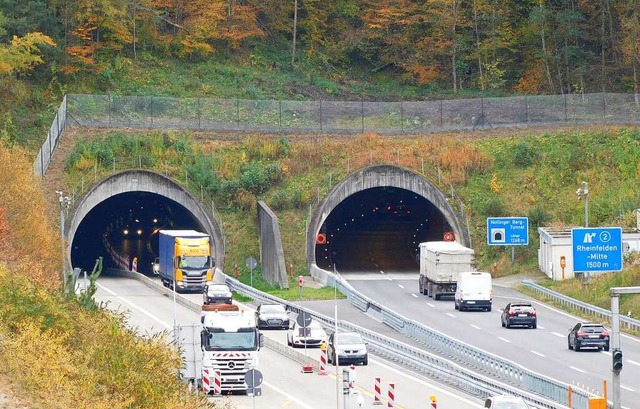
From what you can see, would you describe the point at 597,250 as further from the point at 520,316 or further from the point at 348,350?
the point at 348,350

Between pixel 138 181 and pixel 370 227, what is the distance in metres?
23.3

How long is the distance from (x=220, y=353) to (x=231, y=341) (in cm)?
57

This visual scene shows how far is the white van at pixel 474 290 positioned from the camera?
64.7 metres

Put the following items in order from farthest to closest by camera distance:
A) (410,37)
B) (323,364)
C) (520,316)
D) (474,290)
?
(410,37) → (474,290) → (520,316) → (323,364)

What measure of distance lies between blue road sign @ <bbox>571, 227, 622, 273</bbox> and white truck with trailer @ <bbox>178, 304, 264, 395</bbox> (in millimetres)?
15271

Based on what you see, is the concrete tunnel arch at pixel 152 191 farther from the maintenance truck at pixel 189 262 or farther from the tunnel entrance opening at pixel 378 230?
the tunnel entrance opening at pixel 378 230

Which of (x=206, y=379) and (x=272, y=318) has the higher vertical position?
(x=272, y=318)

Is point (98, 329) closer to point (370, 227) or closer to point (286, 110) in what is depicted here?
point (286, 110)

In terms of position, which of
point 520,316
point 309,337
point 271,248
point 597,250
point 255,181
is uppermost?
point 255,181

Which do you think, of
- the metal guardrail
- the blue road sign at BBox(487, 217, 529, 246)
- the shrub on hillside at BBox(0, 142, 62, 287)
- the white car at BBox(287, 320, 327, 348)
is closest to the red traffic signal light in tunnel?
the white car at BBox(287, 320, 327, 348)

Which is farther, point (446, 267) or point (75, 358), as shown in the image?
point (446, 267)

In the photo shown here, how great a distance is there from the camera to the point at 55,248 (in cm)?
6253

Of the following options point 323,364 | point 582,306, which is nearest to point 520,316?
point 582,306

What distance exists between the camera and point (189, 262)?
233 feet
